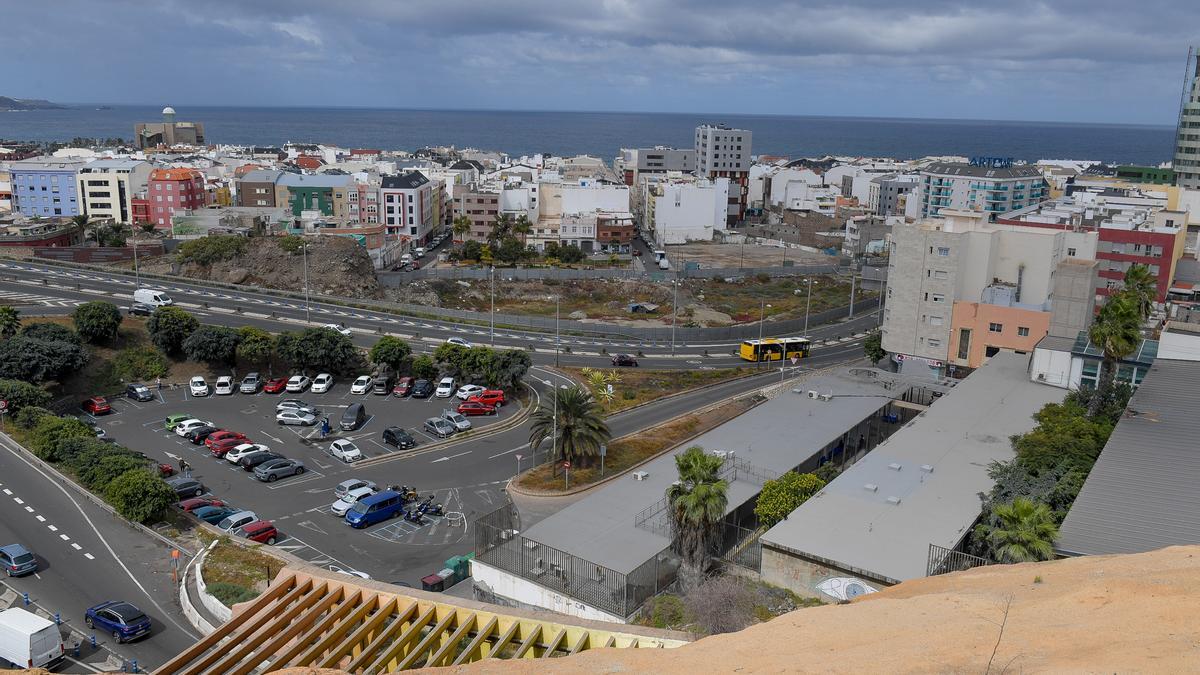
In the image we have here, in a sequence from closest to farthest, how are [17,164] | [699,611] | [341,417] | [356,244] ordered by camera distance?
A: 1. [699,611]
2. [341,417]
3. [356,244]
4. [17,164]

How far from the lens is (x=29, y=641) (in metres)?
24.0

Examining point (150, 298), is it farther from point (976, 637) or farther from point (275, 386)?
point (976, 637)

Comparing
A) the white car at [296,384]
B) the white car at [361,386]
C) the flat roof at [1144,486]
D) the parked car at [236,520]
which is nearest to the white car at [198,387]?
the white car at [296,384]

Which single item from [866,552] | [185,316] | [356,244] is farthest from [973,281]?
[356,244]

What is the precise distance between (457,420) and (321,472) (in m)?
9.00

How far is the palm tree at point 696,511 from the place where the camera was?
1128 inches

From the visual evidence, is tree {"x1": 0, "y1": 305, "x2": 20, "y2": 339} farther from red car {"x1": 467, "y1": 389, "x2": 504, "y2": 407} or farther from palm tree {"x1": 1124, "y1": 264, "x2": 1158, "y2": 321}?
palm tree {"x1": 1124, "y1": 264, "x2": 1158, "y2": 321}

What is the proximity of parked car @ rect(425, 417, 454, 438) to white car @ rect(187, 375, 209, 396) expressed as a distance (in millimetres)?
15167

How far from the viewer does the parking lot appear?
34.7 m

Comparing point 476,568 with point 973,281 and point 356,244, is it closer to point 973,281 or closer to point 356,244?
point 973,281

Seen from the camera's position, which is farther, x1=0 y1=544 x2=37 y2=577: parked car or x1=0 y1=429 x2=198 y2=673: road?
x1=0 y1=544 x2=37 y2=577: parked car

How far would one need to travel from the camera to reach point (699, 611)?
24984 millimetres

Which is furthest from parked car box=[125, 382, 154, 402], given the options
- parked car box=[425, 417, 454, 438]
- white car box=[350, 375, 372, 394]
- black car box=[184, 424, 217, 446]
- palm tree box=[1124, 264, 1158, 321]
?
palm tree box=[1124, 264, 1158, 321]

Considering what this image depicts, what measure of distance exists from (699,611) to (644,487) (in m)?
11.1
